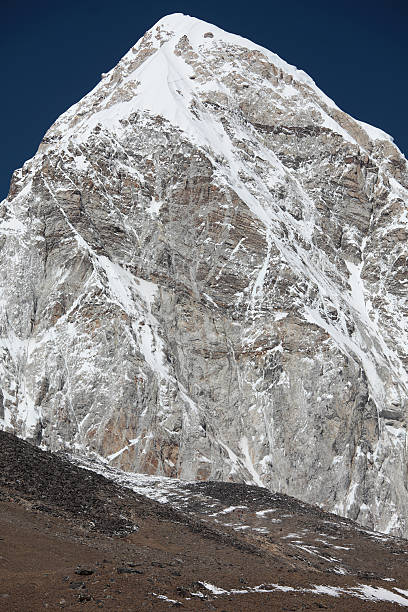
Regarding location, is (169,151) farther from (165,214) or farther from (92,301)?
(92,301)

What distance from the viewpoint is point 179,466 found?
2805 inches

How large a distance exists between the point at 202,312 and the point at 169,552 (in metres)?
53.7

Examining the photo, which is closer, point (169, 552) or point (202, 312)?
point (169, 552)

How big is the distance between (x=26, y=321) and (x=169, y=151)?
27.0 meters

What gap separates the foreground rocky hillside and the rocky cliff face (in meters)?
25.3

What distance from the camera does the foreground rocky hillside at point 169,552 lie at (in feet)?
81.0

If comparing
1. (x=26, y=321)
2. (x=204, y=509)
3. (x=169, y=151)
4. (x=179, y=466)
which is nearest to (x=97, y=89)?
(x=169, y=151)

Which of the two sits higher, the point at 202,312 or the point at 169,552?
the point at 202,312

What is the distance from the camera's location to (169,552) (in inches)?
1268

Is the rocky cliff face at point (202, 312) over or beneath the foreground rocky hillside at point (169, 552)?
over

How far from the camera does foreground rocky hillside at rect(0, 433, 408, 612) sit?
24688 mm

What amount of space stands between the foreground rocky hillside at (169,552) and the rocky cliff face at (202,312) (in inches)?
995

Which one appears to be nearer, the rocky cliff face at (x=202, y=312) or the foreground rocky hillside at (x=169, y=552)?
the foreground rocky hillside at (x=169, y=552)

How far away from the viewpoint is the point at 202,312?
85.2 meters
